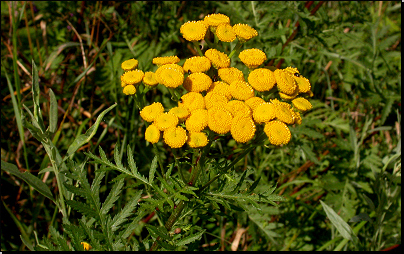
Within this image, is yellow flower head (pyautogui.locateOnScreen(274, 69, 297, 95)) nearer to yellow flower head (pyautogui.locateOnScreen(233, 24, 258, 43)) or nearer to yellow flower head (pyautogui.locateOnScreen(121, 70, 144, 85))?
yellow flower head (pyautogui.locateOnScreen(233, 24, 258, 43))

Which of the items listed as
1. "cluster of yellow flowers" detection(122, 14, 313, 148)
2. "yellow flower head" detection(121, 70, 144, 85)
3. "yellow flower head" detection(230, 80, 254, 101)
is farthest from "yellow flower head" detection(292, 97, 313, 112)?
"yellow flower head" detection(121, 70, 144, 85)

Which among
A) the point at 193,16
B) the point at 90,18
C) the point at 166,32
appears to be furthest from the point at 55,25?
the point at 193,16

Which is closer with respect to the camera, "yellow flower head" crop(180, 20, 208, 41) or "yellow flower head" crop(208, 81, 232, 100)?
"yellow flower head" crop(208, 81, 232, 100)

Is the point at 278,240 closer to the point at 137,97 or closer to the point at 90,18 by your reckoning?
the point at 137,97

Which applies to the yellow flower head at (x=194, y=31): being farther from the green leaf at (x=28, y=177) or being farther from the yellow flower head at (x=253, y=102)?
the green leaf at (x=28, y=177)

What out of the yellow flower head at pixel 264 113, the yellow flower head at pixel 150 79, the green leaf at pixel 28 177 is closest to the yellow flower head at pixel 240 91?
the yellow flower head at pixel 264 113

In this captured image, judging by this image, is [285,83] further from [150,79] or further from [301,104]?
[150,79]
